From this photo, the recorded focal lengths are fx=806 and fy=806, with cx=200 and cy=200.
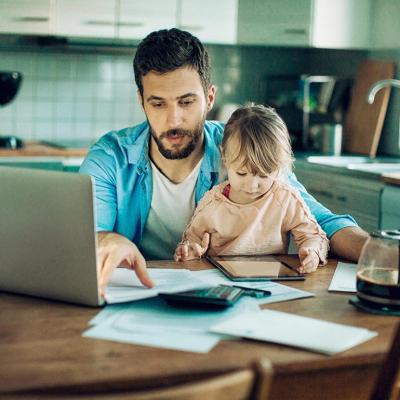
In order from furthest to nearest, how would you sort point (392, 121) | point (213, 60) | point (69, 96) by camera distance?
point (213, 60) < point (69, 96) < point (392, 121)

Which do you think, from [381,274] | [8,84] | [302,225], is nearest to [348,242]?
[302,225]

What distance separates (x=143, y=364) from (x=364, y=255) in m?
0.61

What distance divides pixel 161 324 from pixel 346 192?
274 cm

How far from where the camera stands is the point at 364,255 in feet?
5.63

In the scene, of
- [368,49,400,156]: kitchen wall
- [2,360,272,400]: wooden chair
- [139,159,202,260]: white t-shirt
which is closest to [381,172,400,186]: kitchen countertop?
[368,49,400,156]: kitchen wall

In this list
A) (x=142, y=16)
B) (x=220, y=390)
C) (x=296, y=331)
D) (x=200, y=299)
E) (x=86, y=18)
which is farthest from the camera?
(x=142, y=16)

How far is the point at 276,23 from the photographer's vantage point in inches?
190

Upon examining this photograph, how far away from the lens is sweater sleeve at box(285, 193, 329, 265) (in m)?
2.19

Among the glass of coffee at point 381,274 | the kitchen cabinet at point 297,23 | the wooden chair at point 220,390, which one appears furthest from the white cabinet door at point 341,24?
the wooden chair at point 220,390

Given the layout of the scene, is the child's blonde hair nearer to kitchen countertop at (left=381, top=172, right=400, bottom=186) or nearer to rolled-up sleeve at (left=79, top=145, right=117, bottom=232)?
rolled-up sleeve at (left=79, top=145, right=117, bottom=232)

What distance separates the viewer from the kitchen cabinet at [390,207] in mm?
3762

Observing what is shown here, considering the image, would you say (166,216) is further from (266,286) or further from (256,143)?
(266,286)

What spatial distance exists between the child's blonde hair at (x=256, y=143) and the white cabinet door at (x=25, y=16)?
2416mm

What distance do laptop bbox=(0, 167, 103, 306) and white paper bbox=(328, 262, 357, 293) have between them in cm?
57
